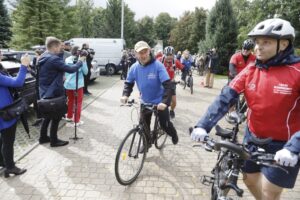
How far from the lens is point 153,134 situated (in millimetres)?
5340

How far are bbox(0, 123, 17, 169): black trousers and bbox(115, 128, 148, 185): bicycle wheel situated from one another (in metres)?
1.63

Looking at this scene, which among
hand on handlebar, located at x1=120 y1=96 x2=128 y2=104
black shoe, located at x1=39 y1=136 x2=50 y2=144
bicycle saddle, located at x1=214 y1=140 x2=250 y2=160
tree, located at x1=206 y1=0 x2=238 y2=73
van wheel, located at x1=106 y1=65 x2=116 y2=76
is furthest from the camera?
tree, located at x1=206 y1=0 x2=238 y2=73

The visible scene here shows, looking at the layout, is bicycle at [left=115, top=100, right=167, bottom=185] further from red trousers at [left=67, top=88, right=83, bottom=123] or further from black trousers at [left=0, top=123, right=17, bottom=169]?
red trousers at [left=67, top=88, right=83, bottom=123]

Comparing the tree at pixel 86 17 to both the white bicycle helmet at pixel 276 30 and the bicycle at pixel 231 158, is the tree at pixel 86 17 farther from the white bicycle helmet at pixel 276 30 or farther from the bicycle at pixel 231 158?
the bicycle at pixel 231 158

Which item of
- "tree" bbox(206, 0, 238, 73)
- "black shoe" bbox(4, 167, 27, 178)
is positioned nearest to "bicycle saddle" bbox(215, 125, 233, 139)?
"black shoe" bbox(4, 167, 27, 178)

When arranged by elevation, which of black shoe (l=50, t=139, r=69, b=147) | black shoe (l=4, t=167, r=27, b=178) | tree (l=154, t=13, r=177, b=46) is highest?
tree (l=154, t=13, r=177, b=46)

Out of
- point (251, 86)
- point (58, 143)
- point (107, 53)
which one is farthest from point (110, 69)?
point (251, 86)

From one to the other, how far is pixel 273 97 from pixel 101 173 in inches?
125

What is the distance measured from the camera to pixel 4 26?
31.8 meters

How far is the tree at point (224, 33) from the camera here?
26.5 metres

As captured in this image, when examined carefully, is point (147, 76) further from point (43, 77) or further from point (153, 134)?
point (43, 77)

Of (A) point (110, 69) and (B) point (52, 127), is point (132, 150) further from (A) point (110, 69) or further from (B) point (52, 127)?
(A) point (110, 69)

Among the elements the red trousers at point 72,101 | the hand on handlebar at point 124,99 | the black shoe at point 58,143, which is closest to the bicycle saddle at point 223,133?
the hand on handlebar at point 124,99

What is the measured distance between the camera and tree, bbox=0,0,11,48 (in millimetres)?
30941
